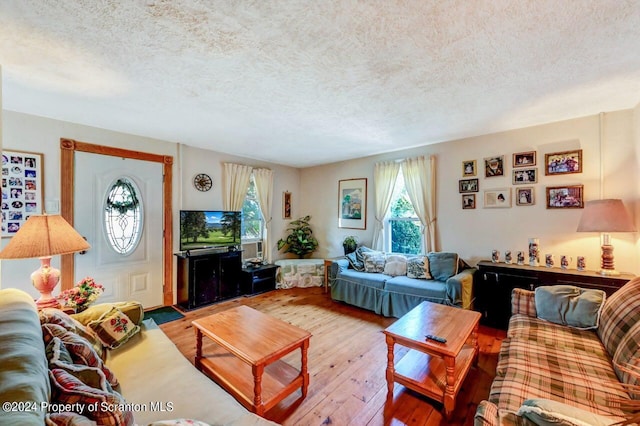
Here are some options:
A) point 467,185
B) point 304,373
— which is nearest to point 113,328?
point 304,373

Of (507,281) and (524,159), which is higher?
(524,159)

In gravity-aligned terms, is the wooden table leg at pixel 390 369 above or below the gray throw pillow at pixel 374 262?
below

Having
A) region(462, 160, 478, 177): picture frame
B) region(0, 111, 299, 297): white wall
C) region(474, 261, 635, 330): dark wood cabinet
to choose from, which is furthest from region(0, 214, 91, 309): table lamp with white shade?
region(462, 160, 478, 177): picture frame

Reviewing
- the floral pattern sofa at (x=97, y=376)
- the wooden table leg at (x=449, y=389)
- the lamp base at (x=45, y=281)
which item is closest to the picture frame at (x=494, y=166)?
the wooden table leg at (x=449, y=389)

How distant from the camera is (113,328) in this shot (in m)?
1.77

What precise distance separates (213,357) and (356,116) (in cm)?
267

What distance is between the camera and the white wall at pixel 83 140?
2.72 metres

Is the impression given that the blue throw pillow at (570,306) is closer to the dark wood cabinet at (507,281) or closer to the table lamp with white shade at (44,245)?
the dark wood cabinet at (507,281)

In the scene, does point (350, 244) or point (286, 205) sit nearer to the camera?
point (350, 244)

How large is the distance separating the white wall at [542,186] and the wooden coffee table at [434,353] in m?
1.57

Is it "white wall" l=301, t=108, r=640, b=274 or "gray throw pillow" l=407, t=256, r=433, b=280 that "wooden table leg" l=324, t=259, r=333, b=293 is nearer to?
"gray throw pillow" l=407, t=256, r=433, b=280

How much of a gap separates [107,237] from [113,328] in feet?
6.79

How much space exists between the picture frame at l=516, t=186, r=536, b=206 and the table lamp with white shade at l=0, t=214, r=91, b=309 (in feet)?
14.4

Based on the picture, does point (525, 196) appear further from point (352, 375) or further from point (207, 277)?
point (207, 277)
